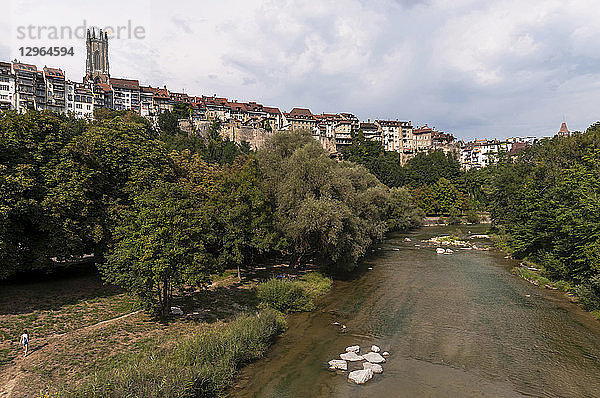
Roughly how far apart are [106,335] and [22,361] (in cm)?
378

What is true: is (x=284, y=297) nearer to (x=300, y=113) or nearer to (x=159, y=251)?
(x=159, y=251)

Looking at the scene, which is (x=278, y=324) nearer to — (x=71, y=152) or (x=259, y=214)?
(x=259, y=214)

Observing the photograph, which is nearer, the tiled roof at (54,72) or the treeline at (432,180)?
the treeline at (432,180)

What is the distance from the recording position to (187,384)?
45.9 feet

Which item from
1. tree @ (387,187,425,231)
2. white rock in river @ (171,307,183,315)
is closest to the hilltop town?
tree @ (387,187,425,231)

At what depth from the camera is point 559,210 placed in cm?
3291

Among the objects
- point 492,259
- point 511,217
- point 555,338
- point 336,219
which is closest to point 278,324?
point 336,219

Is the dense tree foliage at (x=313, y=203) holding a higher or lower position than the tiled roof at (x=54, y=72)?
lower

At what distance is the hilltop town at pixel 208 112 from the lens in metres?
93.3

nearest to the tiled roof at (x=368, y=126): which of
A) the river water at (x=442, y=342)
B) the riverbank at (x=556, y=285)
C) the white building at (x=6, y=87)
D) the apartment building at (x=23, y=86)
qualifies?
the riverbank at (x=556, y=285)

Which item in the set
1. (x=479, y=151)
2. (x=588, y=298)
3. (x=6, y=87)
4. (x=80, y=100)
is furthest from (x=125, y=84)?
(x=479, y=151)

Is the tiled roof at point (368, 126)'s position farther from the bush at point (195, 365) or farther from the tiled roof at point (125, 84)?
the bush at point (195, 365)

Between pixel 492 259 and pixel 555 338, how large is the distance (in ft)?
82.9

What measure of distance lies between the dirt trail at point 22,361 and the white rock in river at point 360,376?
13769mm
